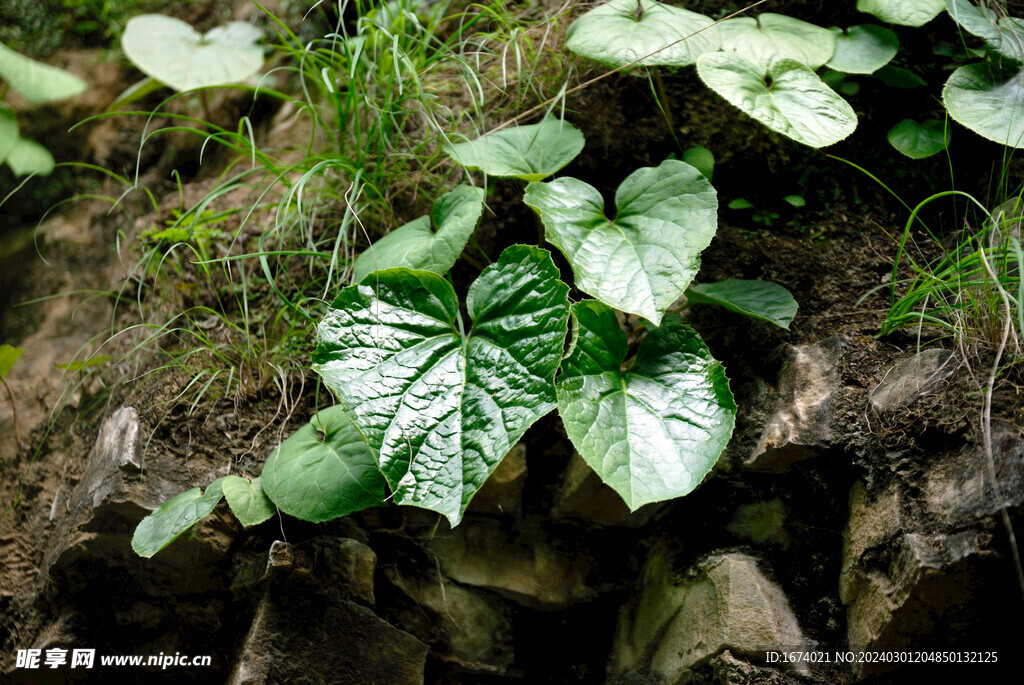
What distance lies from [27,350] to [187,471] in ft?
2.95

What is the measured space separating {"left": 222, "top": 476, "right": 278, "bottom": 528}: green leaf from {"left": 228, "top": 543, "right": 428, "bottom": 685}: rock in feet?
0.24

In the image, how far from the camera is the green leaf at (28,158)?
1.88m

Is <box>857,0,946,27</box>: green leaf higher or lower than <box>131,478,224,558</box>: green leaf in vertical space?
higher

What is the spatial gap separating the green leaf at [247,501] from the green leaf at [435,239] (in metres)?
0.47

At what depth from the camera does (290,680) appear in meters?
1.22

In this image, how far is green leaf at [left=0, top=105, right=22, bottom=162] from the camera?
6.13 feet

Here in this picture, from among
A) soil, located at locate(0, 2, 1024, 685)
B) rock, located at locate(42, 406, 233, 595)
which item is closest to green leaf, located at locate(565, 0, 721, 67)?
soil, located at locate(0, 2, 1024, 685)

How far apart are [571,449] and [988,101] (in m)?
1.12

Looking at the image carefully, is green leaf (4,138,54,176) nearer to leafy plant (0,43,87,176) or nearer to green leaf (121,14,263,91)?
leafy plant (0,43,87,176)

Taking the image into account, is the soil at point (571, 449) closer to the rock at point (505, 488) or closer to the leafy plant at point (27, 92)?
the rock at point (505, 488)

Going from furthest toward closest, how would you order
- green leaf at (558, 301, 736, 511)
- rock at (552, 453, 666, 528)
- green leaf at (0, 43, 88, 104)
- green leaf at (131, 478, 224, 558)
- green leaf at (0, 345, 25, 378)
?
1. green leaf at (0, 43, 88, 104)
2. green leaf at (0, 345, 25, 378)
3. rock at (552, 453, 666, 528)
4. green leaf at (131, 478, 224, 558)
5. green leaf at (558, 301, 736, 511)

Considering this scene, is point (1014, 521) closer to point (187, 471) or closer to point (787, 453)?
point (787, 453)

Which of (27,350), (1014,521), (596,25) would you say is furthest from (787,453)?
(27,350)

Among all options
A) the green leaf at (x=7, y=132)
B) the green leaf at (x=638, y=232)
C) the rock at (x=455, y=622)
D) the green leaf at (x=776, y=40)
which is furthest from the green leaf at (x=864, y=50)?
the green leaf at (x=7, y=132)
